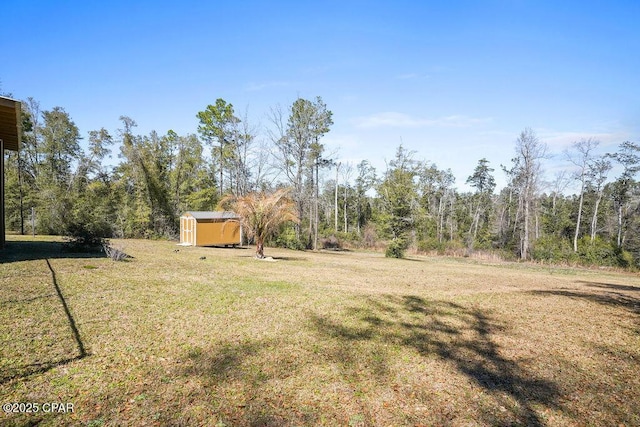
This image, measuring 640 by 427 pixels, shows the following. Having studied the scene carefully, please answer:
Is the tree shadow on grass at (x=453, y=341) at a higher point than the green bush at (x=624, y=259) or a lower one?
higher

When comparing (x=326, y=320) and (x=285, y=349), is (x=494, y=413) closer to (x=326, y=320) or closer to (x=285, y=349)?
(x=285, y=349)

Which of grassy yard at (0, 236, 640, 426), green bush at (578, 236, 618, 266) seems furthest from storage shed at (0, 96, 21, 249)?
green bush at (578, 236, 618, 266)

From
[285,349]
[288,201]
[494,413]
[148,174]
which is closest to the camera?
[494,413]

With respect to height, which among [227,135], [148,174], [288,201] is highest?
[227,135]

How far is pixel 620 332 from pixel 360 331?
4.27 meters

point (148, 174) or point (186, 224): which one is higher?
point (148, 174)

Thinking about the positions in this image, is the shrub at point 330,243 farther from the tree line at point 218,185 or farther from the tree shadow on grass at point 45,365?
the tree shadow on grass at point 45,365

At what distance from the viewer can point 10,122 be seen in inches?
398

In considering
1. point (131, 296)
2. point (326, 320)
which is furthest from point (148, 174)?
point (326, 320)

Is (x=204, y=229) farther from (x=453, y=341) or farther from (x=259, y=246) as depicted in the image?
(x=453, y=341)

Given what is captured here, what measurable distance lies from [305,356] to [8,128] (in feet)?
41.8

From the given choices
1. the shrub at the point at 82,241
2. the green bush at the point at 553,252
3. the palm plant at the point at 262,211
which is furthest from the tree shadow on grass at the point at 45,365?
the green bush at the point at 553,252

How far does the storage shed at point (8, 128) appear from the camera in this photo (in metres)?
8.79

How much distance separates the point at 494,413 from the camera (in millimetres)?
3158
